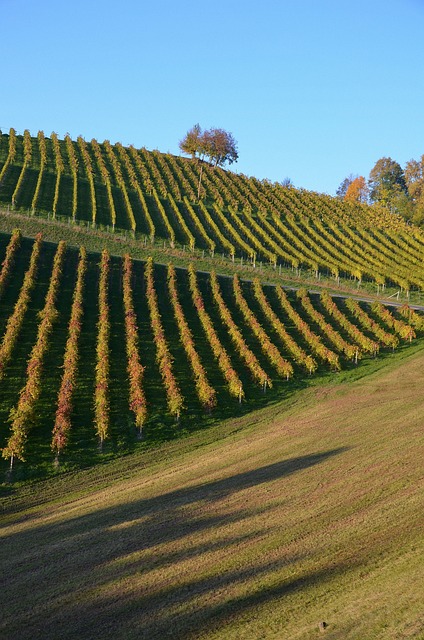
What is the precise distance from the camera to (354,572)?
67.1ft

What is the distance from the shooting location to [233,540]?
915 inches

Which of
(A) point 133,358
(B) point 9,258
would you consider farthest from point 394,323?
(B) point 9,258

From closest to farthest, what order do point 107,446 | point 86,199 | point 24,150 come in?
point 107,446 < point 86,199 < point 24,150

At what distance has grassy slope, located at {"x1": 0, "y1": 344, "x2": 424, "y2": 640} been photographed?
1862 centimetres

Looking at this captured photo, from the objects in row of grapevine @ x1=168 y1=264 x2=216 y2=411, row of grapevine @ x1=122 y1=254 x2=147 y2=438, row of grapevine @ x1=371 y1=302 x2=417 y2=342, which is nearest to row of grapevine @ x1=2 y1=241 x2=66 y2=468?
row of grapevine @ x1=122 y1=254 x2=147 y2=438

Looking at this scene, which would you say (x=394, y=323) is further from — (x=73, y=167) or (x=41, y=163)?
(x=41, y=163)

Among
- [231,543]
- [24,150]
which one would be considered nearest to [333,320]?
[231,543]

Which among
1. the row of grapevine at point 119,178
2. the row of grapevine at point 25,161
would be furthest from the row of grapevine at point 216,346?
the row of grapevine at point 25,161

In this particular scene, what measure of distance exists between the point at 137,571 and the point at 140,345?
28.2 meters

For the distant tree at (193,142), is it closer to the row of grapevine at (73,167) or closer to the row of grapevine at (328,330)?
the row of grapevine at (73,167)

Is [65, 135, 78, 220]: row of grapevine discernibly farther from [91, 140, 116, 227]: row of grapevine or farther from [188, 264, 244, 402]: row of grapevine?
[188, 264, 244, 402]: row of grapevine

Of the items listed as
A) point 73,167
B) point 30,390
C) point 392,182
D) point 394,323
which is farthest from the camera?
point 392,182

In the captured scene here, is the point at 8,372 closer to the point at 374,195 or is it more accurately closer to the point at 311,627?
the point at 311,627

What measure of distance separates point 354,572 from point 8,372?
27805mm
